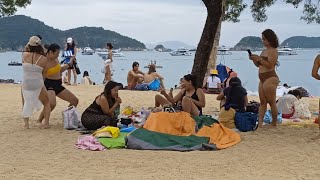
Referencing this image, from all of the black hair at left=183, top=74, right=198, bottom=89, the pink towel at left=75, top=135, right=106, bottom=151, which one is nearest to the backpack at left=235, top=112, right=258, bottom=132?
the black hair at left=183, top=74, right=198, bottom=89

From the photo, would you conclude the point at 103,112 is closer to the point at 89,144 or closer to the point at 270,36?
the point at 89,144

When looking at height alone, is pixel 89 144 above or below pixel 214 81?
below

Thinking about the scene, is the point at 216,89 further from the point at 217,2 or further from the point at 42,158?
the point at 42,158

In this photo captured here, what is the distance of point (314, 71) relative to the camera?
296 inches

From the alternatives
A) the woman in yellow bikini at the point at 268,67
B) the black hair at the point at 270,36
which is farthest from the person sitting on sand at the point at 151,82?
the black hair at the point at 270,36

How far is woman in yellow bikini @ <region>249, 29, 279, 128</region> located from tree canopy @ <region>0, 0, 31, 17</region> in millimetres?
12296

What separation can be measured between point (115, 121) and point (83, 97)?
5608 millimetres

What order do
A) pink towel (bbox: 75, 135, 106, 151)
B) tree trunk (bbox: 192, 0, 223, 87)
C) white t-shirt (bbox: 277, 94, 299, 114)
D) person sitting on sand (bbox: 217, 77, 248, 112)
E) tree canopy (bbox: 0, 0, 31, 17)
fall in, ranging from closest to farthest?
pink towel (bbox: 75, 135, 106, 151), person sitting on sand (bbox: 217, 77, 248, 112), white t-shirt (bbox: 277, 94, 299, 114), tree trunk (bbox: 192, 0, 223, 87), tree canopy (bbox: 0, 0, 31, 17)

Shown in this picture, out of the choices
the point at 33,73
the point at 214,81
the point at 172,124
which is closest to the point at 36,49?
the point at 33,73

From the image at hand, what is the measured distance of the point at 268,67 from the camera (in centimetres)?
827

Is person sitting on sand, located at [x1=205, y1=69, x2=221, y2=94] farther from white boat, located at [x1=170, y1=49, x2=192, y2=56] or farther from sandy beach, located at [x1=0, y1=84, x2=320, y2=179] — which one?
white boat, located at [x1=170, y1=49, x2=192, y2=56]

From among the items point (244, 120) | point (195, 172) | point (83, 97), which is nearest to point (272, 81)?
point (244, 120)

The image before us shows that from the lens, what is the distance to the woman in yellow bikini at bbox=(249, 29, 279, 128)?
26.6 ft

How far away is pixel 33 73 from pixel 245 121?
3.28 metres
